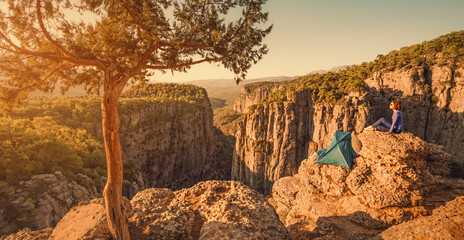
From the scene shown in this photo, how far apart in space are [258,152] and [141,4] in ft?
179

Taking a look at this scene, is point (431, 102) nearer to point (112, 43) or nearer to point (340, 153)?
point (340, 153)

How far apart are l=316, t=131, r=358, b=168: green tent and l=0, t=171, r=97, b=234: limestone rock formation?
18.4 metres

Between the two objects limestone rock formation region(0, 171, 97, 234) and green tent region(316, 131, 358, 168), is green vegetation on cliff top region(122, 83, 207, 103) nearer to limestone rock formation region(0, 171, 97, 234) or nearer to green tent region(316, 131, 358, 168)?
limestone rock formation region(0, 171, 97, 234)

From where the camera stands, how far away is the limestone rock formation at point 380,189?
9.16 m

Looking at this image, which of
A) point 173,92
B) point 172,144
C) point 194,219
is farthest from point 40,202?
point 173,92

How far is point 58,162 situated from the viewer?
701 inches

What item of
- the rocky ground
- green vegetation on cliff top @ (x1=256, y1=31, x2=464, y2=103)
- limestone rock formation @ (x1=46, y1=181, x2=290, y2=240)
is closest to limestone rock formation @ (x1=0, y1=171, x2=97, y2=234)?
the rocky ground

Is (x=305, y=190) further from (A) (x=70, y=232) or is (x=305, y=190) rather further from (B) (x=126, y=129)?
(B) (x=126, y=129)

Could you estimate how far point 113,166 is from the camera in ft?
22.1

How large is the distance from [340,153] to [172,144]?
5529cm

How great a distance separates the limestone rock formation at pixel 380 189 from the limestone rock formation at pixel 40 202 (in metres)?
17.3

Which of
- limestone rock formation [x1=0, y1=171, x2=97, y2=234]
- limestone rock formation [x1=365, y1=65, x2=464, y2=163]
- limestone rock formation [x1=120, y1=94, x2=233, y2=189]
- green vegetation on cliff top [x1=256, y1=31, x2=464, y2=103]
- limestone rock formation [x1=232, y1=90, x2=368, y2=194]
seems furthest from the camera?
limestone rock formation [x1=120, y1=94, x2=233, y2=189]

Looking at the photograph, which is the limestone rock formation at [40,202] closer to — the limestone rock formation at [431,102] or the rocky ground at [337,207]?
the rocky ground at [337,207]

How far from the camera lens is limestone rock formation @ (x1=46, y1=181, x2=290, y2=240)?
257 inches
